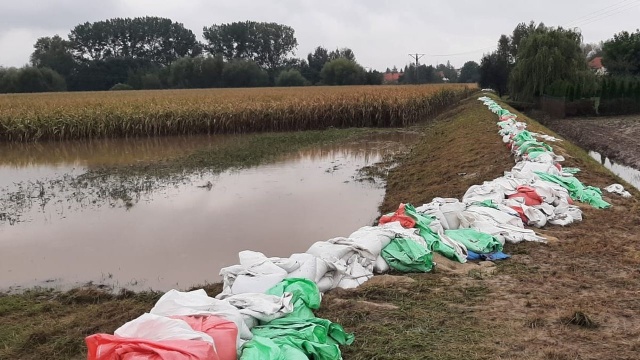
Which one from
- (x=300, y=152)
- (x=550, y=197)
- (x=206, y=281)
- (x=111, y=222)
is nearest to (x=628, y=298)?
(x=550, y=197)

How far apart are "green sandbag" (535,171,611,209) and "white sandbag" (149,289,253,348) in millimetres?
4980

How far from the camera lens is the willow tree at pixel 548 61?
2338 centimetres

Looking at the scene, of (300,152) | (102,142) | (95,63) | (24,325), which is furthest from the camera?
(95,63)

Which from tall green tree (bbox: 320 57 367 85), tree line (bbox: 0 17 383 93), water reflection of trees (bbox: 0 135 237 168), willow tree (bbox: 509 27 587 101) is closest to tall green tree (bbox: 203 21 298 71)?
tree line (bbox: 0 17 383 93)

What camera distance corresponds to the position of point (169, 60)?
242ft

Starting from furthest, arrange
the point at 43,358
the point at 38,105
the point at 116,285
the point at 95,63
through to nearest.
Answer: the point at 95,63 < the point at 38,105 < the point at 116,285 < the point at 43,358

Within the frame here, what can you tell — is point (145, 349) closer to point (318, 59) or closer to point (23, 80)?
point (23, 80)

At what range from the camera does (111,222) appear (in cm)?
727

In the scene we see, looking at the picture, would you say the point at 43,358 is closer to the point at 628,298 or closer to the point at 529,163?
the point at 628,298

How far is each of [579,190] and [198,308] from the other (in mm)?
5370

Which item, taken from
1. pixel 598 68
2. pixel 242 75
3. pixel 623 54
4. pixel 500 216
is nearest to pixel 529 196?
pixel 500 216

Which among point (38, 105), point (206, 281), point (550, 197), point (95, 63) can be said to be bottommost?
point (206, 281)

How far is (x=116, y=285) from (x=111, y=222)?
2441mm

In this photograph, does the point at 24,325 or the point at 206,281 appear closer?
the point at 24,325
